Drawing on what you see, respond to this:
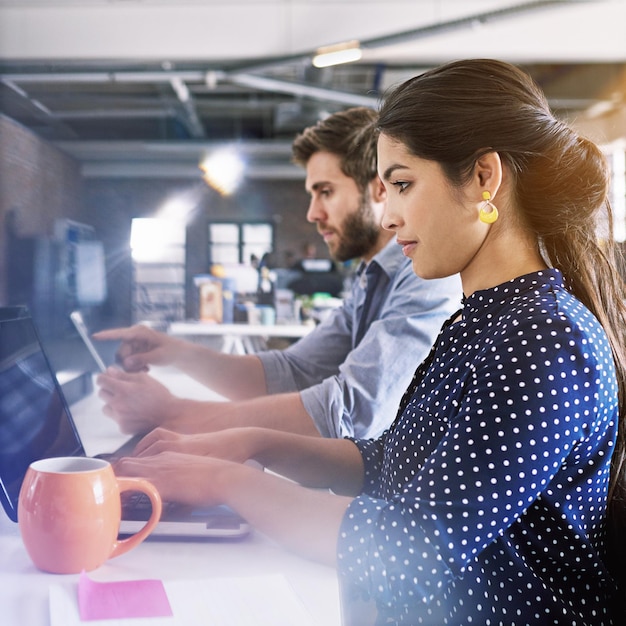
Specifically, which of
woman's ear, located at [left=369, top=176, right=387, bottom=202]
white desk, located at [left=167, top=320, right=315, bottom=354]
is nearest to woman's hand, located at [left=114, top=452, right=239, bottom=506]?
woman's ear, located at [left=369, top=176, right=387, bottom=202]

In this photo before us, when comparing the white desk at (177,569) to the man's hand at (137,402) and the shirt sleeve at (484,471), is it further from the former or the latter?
the man's hand at (137,402)

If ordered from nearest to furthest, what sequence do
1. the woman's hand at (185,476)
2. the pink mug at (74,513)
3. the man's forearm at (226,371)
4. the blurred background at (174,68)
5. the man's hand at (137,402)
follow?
the pink mug at (74,513) → the woman's hand at (185,476) → the man's hand at (137,402) → the man's forearm at (226,371) → the blurred background at (174,68)

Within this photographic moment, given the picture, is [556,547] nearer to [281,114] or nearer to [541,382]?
[541,382]

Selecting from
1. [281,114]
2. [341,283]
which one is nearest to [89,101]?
[281,114]

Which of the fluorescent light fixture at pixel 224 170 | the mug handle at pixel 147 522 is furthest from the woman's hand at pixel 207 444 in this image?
the fluorescent light fixture at pixel 224 170

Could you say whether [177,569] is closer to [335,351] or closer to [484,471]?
[484,471]

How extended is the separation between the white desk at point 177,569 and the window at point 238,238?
520 centimetres

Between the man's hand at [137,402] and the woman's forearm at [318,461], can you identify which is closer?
the woman's forearm at [318,461]

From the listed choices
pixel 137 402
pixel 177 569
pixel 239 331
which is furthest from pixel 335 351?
pixel 239 331

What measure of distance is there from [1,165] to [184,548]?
1.90 meters

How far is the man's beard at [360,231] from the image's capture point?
1040 millimetres

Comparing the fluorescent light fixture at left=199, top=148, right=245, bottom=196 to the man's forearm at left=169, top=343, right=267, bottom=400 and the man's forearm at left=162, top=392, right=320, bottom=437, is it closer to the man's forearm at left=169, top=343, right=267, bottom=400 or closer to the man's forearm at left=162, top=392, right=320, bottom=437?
the man's forearm at left=169, top=343, right=267, bottom=400

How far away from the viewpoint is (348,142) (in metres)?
1.02

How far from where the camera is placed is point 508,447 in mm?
374
